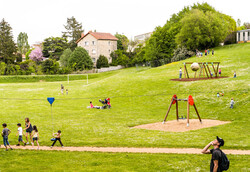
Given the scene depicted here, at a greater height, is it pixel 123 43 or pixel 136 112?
pixel 123 43

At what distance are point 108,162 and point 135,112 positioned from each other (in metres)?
19.4

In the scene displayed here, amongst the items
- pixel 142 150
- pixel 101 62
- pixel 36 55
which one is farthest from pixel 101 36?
pixel 142 150

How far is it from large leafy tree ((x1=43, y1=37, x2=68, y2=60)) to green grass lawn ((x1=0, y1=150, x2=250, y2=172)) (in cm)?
10784

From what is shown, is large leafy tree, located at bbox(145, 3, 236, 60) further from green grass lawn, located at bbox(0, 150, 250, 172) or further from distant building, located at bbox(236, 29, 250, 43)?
green grass lawn, located at bbox(0, 150, 250, 172)

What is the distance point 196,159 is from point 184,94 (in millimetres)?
25929

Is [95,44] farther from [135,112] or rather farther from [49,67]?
[135,112]

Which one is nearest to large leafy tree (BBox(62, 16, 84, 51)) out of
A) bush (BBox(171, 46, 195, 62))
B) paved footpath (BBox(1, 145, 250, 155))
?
bush (BBox(171, 46, 195, 62))

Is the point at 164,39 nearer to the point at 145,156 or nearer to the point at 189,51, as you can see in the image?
the point at 189,51

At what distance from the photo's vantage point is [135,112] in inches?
1389

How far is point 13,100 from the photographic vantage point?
47.8m

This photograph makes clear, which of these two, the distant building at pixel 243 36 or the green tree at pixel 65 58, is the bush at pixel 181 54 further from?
the green tree at pixel 65 58

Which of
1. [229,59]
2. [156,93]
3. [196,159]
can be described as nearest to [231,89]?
[156,93]

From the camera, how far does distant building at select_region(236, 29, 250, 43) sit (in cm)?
8781

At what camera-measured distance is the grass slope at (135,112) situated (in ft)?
69.4
